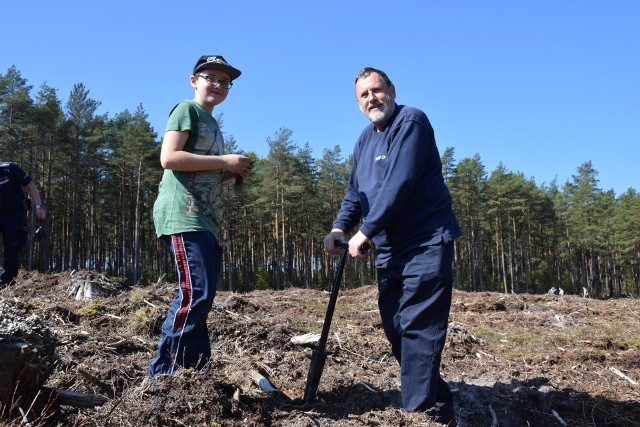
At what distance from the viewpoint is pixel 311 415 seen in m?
3.08

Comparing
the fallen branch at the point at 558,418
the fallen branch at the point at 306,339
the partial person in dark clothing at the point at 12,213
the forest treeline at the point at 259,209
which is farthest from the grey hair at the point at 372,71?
the forest treeline at the point at 259,209

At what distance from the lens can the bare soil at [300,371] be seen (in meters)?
2.88

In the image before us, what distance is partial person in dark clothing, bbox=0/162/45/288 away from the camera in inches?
258

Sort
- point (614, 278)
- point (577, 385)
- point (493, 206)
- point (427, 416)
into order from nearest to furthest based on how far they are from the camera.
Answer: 1. point (427, 416)
2. point (577, 385)
3. point (493, 206)
4. point (614, 278)

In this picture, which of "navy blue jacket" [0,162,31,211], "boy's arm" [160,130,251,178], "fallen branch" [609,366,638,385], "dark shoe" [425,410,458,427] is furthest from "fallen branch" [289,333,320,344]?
"navy blue jacket" [0,162,31,211]

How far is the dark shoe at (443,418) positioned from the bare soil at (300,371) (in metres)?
0.15

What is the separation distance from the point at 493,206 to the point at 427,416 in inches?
2008

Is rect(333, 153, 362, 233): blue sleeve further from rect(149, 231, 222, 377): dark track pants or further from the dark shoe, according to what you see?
the dark shoe

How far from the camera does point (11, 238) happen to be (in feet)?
21.5

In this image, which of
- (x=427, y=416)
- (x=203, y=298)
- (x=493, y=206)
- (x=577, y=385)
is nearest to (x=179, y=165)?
(x=203, y=298)

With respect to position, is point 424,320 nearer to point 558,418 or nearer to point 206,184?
point 206,184

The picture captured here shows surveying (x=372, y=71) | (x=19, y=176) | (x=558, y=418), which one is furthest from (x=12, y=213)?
(x=558, y=418)

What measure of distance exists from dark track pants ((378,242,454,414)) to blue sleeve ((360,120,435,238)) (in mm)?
330

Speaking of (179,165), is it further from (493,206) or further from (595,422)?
(493,206)
